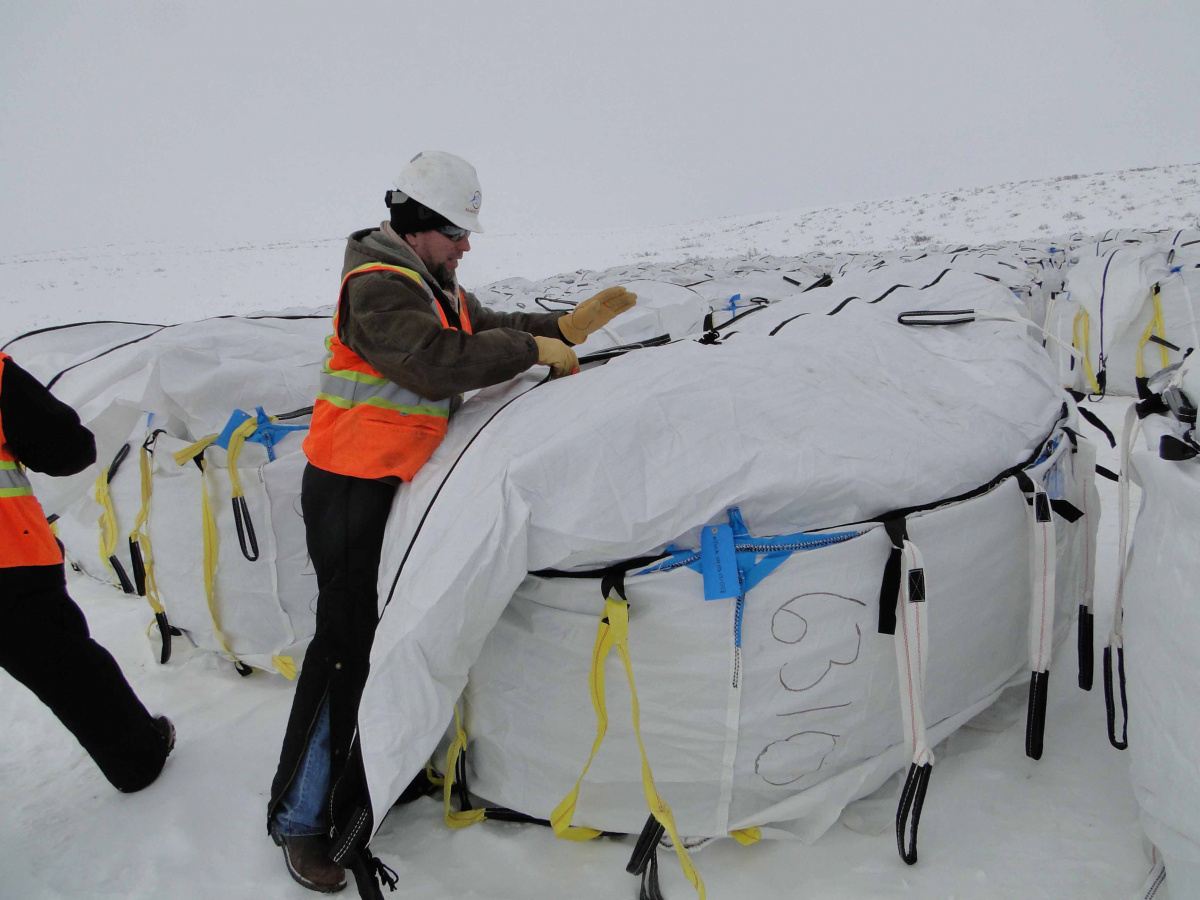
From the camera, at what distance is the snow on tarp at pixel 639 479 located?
120cm

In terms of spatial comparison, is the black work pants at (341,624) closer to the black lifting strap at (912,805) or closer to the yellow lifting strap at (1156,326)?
the black lifting strap at (912,805)

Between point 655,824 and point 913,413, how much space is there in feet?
3.24

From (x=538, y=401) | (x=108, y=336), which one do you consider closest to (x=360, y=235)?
(x=538, y=401)

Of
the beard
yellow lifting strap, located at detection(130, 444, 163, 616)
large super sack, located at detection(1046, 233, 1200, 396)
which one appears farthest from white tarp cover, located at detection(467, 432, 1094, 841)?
large super sack, located at detection(1046, 233, 1200, 396)

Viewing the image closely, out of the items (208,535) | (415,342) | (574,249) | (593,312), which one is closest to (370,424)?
(415,342)

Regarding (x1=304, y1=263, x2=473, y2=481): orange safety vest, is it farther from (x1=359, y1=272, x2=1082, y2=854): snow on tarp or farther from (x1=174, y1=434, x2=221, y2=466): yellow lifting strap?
(x1=174, y1=434, x2=221, y2=466): yellow lifting strap

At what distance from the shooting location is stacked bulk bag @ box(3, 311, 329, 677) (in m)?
2.04

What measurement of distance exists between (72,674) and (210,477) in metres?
0.61

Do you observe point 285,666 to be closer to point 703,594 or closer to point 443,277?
point 443,277

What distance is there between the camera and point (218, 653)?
2.30 meters

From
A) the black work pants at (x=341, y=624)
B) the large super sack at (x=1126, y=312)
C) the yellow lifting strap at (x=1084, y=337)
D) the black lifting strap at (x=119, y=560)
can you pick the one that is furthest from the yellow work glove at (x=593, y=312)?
the yellow lifting strap at (x=1084, y=337)

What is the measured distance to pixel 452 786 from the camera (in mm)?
1543

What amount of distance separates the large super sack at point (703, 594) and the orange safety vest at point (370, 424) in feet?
0.19

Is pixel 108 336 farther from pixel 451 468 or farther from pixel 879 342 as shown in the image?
pixel 879 342
